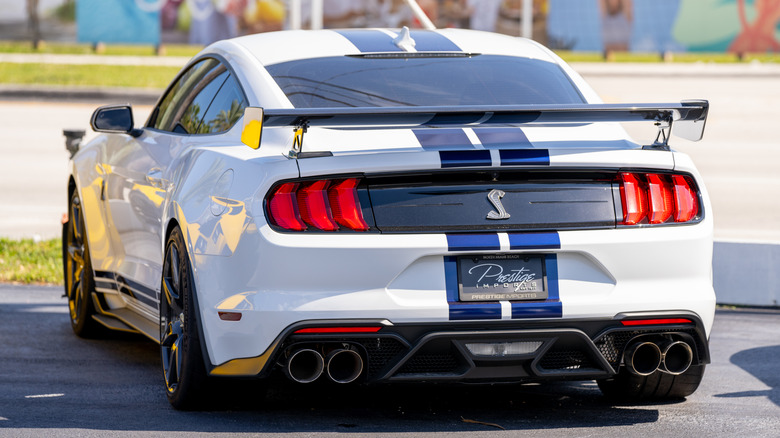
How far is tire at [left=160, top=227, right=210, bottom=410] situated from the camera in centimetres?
500

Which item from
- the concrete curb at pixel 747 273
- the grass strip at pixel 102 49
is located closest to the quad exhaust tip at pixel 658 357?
the concrete curb at pixel 747 273

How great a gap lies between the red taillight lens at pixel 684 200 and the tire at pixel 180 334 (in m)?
1.83

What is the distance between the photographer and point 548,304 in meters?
4.67

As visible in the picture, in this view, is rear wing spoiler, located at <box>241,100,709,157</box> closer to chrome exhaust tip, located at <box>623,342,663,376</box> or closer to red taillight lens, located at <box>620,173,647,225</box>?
red taillight lens, located at <box>620,173,647,225</box>

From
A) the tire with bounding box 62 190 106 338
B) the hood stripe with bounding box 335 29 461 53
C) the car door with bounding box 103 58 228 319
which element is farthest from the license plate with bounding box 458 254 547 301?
the tire with bounding box 62 190 106 338

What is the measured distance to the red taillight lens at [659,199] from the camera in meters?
4.85

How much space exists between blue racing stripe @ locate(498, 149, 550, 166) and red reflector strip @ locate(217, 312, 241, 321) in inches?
42.4

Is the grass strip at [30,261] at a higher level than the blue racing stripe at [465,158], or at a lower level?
lower

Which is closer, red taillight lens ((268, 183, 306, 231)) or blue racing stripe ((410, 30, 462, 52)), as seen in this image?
red taillight lens ((268, 183, 306, 231))

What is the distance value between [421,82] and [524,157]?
959 mm

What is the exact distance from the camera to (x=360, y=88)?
538 cm

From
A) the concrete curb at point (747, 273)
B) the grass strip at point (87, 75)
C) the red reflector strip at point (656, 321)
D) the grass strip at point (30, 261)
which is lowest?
the grass strip at point (87, 75)

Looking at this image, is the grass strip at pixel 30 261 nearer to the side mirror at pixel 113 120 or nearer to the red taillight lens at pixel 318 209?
the side mirror at pixel 113 120

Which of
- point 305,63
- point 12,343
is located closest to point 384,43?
point 305,63
